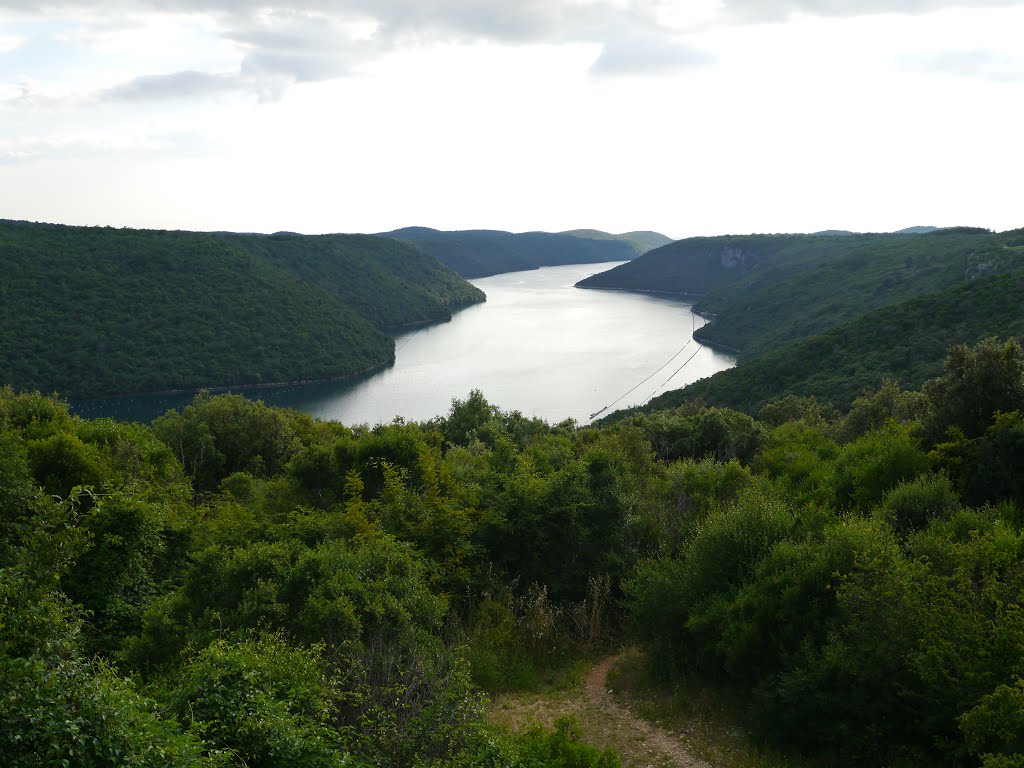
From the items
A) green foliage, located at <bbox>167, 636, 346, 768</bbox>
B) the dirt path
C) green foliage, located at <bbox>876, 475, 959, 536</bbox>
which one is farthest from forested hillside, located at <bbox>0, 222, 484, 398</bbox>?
green foliage, located at <bbox>876, 475, 959, 536</bbox>

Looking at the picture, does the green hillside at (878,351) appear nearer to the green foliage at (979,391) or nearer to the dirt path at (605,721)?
the green foliage at (979,391)

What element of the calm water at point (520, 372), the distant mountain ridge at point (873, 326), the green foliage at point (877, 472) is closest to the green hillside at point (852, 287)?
the distant mountain ridge at point (873, 326)

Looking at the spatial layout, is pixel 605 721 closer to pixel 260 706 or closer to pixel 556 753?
pixel 556 753

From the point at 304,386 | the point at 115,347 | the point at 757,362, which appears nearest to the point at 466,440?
the point at 757,362

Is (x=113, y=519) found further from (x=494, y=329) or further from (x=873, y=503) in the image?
(x=494, y=329)

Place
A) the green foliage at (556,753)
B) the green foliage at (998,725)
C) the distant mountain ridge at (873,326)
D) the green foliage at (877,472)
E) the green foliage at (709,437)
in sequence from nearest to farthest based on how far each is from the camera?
the green foliage at (998,725) < the green foliage at (556,753) < the green foliage at (877,472) < the green foliage at (709,437) < the distant mountain ridge at (873,326)

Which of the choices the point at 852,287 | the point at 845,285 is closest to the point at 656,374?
the point at 852,287
